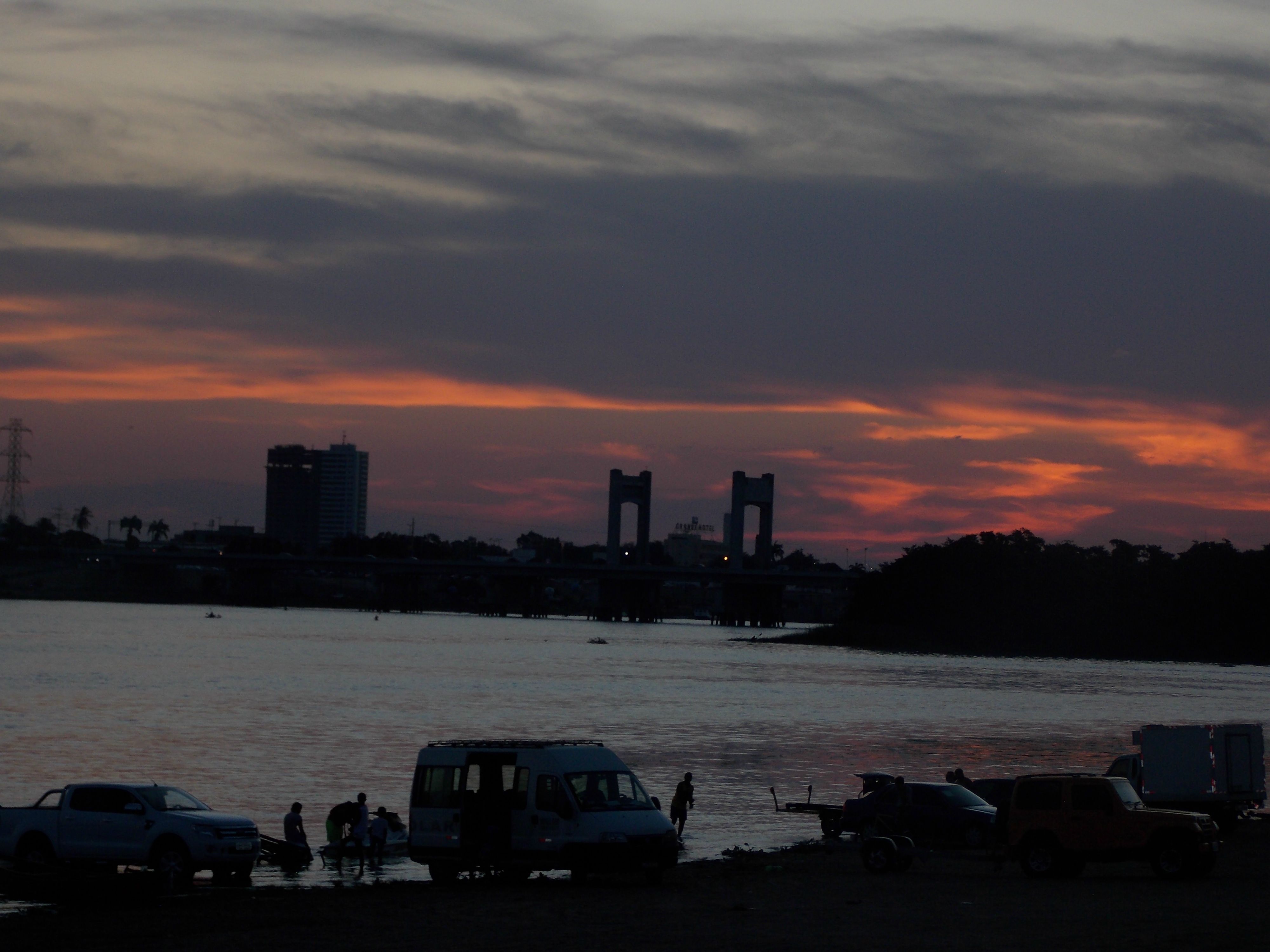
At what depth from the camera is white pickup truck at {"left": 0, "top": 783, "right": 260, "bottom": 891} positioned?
93.4 feet

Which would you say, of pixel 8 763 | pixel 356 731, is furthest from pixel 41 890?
pixel 356 731

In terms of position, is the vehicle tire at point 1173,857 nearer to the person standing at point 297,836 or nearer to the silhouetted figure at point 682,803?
the silhouetted figure at point 682,803

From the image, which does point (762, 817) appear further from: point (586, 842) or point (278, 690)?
point (278, 690)

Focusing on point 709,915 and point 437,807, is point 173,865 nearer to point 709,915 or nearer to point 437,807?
point 437,807

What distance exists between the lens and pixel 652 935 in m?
22.8

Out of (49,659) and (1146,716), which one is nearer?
(1146,716)

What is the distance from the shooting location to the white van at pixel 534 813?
27.9 meters

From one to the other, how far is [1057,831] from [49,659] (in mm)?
129428

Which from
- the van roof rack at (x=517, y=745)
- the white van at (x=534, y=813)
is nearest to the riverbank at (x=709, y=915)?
the white van at (x=534, y=813)

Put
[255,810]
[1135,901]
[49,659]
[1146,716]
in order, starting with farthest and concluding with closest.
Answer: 1. [49,659]
2. [1146,716]
3. [255,810]
4. [1135,901]

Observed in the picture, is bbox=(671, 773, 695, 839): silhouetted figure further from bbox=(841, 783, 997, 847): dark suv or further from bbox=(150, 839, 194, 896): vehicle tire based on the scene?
bbox=(150, 839, 194, 896): vehicle tire

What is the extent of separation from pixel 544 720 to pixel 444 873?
6101 cm

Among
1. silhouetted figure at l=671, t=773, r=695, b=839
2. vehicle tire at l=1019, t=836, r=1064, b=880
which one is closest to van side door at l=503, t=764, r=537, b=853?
vehicle tire at l=1019, t=836, r=1064, b=880

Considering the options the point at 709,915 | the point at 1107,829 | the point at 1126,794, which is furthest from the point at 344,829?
the point at 1126,794
